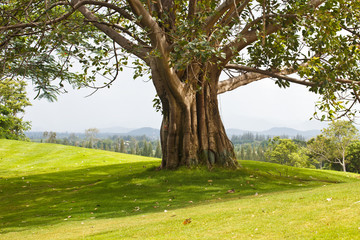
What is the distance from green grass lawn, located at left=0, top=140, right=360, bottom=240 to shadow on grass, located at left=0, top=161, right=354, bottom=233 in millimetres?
34

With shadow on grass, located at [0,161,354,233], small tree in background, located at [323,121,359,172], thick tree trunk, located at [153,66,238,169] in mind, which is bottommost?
shadow on grass, located at [0,161,354,233]

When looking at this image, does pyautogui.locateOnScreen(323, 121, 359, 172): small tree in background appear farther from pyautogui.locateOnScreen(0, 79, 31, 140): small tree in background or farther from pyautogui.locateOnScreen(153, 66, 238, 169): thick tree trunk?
pyautogui.locateOnScreen(0, 79, 31, 140): small tree in background

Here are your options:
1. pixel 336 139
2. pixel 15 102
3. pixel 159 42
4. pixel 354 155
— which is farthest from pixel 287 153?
pixel 159 42

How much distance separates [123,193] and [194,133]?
4.30m

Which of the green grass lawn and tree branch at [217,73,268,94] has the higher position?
tree branch at [217,73,268,94]

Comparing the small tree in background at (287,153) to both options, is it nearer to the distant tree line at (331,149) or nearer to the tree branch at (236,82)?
the distant tree line at (331,149)

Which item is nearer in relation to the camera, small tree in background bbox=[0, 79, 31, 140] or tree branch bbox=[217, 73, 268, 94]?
tree branch bbox=[217, 73, 268, 94]

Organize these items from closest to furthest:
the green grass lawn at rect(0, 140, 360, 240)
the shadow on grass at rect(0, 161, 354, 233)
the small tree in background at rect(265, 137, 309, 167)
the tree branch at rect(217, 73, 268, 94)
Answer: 1. the green grass lawn at rect(0, 140, 360, 240)
2. the shadow on grass at rect(0, 161, 354, 233)
3. the tree branch at rect(217, 73, 268, 94)
4. the small tree in background at rect(265, 137, 309, 167)

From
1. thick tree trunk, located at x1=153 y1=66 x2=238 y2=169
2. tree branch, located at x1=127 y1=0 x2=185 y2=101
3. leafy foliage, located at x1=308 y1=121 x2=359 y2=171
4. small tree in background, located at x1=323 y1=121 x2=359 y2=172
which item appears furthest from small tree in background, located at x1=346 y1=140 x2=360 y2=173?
tree branch, located at x1=127 y1=0 x2=185 y2=101

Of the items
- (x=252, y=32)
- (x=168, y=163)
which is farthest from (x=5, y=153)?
(x=252, y=32)

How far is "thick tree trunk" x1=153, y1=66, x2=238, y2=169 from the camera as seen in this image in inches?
553

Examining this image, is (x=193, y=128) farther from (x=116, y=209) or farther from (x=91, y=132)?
(x=91, y=132)

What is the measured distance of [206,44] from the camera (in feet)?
28.6

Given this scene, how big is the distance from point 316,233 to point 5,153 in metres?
29.4
